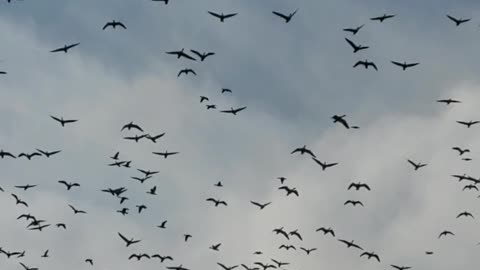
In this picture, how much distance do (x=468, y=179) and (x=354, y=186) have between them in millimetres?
17140

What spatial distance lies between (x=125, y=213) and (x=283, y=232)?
2452 cm

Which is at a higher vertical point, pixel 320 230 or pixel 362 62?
pixel 362 62

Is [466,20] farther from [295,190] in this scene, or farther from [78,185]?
[78,185]

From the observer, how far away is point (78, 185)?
12738cm

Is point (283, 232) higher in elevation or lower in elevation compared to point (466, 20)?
lower

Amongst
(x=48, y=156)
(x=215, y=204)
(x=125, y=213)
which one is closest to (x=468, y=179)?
(x=215, y=204)

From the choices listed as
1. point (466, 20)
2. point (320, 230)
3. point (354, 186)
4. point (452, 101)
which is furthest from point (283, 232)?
point (466, 20)

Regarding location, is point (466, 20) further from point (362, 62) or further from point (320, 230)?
point (320, 230)

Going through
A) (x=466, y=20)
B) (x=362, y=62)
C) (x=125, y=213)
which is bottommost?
(x=125, y=213)

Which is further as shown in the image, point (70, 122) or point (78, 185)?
point (78, 185)

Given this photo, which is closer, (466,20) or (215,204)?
(466,20)

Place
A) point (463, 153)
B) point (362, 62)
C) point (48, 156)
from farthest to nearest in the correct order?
point (463, 153), point (48, 156), point (362, 62)

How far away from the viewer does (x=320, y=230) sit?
129125 millimetres

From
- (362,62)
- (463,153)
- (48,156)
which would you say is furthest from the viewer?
(463,153)
